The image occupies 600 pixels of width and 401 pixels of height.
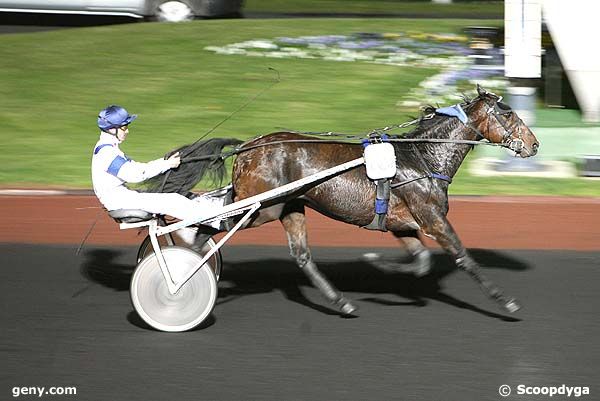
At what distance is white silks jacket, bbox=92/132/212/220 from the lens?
277 inches

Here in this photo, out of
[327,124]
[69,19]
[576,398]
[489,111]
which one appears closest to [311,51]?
[327,124]

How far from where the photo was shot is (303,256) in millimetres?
7738

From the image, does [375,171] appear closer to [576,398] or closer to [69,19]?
[576,398]

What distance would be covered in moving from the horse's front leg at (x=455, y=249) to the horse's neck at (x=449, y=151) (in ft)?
1.05

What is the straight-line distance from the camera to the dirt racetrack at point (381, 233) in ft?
31.7

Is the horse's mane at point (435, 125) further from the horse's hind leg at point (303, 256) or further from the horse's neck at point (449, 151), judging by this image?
the horse's hind leg at point (303, 256)

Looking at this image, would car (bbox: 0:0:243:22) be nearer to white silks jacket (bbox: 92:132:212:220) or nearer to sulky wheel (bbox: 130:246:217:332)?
white silks jacket (bbox: 92:132:212:220)

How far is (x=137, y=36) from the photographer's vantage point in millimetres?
16344

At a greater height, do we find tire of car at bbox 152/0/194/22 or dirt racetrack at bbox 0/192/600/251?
tire of car at bbox 152/0/194/22

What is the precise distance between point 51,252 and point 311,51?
22.2ft

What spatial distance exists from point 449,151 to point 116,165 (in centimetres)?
224

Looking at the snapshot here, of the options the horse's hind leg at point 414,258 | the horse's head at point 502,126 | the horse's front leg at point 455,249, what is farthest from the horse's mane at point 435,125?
the horse's hind leg at point 414,258

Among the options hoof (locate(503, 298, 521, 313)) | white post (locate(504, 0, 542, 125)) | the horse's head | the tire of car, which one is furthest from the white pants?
the tire of car

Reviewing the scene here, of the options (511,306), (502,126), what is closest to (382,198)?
(502,126)
